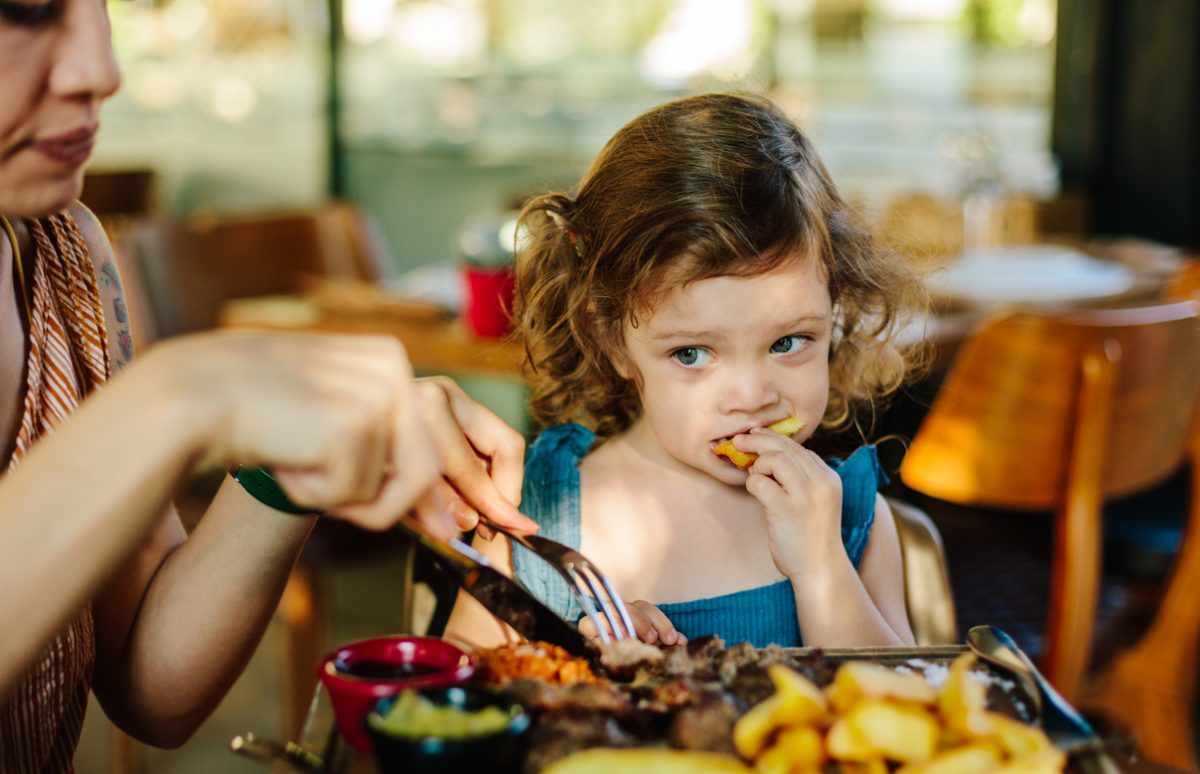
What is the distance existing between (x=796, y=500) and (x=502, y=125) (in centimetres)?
409

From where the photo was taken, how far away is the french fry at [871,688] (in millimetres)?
712

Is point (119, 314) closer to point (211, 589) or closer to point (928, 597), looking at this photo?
point (211, 589)

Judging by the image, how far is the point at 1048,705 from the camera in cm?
76

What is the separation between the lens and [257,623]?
3.63 feet

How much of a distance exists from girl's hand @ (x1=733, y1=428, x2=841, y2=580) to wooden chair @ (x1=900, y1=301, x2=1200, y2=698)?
3.11 feet

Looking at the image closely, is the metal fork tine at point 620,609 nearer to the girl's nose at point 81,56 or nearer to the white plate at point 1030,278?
the girl's nose at point 81,56

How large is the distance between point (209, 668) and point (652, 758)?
0.59 metres

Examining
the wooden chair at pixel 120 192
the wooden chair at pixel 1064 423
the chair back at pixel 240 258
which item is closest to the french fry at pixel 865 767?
the wooden chair at pixel 1064 423

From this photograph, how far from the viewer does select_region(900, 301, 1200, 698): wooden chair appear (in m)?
2.05

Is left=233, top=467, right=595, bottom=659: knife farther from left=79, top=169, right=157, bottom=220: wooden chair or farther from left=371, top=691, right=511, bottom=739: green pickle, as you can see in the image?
left=79, top=169, right=157, bottom=220: wooden chair

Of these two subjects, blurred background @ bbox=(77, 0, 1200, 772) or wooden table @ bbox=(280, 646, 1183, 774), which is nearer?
wooden table @ bbox=(280, 646, 1183, 774)

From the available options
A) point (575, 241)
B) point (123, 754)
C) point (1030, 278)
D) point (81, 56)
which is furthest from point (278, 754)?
point (1030, 278)

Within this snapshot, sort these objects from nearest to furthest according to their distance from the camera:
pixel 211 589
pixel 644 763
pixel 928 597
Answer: pixel 644 763 < pixel 211 589 < pixel 928 597

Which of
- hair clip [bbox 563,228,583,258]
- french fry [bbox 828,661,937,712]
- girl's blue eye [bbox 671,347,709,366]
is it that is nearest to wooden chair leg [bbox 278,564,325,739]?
hair clip [bbox 563,228,583,258]
